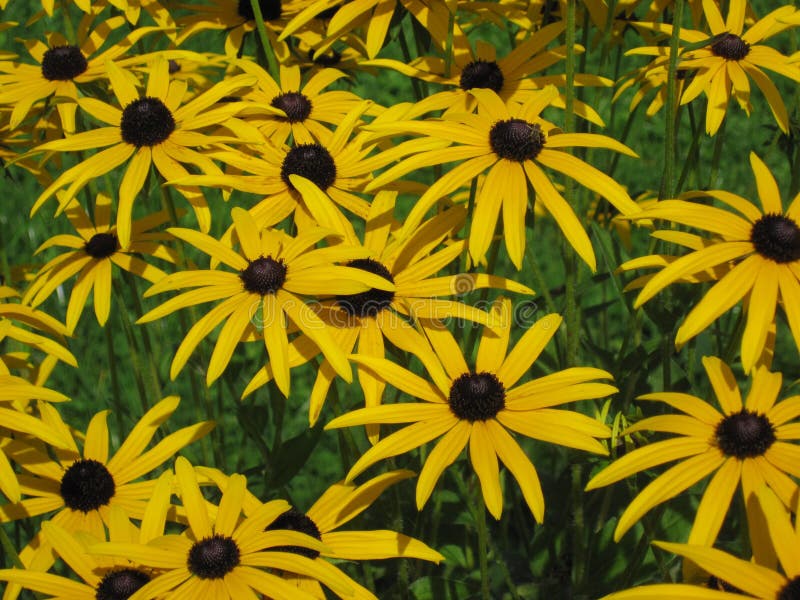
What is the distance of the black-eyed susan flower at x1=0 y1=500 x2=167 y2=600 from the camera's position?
70.0 inches

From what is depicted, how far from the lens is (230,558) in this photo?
173 centimetres

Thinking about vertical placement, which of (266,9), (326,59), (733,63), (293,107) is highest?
(326,59)

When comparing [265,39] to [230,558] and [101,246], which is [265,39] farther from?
[230,558]

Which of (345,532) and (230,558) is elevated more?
(345,532)

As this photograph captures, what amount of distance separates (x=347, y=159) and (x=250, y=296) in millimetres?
529

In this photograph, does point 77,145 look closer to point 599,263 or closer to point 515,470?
point 515,470

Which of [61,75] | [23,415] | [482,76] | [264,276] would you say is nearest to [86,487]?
[23,415]

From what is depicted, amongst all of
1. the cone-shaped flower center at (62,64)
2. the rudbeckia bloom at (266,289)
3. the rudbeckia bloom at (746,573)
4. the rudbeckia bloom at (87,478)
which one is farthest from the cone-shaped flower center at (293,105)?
the rudbeckia bloom at (746,573)

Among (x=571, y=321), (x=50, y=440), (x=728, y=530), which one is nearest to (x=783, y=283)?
(x=571, y=321)

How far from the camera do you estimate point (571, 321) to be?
215 centimetres

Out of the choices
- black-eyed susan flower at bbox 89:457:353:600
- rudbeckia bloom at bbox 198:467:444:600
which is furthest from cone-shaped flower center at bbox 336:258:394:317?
black-eyed susan flower at bbox 89:457:353:600

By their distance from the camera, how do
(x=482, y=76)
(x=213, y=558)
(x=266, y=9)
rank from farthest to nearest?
(x=266, y=9), (x=482, y=76), (x=213, y=558)

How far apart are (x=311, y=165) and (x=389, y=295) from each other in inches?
15.8

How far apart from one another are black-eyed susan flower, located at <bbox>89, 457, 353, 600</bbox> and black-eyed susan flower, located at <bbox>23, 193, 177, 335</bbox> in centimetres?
84
